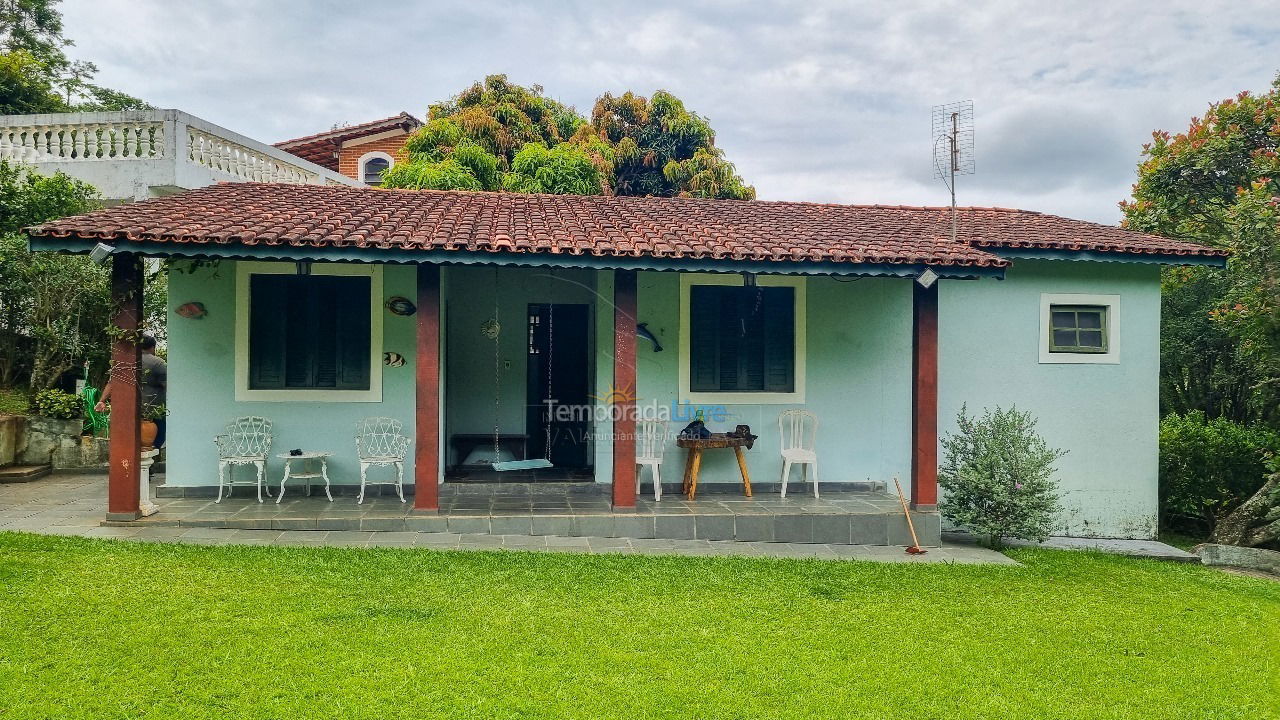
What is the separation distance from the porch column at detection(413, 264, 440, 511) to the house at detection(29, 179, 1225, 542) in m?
0.03

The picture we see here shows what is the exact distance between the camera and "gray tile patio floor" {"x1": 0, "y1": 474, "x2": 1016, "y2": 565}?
7051mm

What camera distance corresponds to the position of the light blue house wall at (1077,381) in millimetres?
9594

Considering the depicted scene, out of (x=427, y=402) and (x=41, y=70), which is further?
(x=41, y=70)

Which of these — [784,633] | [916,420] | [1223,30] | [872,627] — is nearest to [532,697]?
[784,633]

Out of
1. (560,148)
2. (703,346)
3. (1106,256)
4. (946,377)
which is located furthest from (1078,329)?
(560,148)

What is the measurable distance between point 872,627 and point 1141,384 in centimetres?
668

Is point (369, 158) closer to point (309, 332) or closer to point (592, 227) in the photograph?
point (309, 332)

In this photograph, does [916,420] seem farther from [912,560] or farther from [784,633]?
[784,633]

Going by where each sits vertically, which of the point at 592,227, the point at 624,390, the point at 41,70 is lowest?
the point at 624,390

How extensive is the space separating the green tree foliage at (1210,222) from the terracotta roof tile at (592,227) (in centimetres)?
341

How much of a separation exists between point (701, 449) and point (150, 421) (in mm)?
6000

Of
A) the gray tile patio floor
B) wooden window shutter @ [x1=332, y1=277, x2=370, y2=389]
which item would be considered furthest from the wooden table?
wooden window shutter @ [x1=332, y1=277, x2=370, y2=389]

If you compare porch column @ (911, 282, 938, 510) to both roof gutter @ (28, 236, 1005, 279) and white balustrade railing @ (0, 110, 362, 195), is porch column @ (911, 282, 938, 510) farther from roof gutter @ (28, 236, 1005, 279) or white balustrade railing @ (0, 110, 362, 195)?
white balustrade railing @ (0, 110, 362, 195)

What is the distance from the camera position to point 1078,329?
9.73 meters
